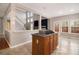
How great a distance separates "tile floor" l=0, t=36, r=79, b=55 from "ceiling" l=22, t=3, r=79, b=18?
56cm

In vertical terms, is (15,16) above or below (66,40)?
above

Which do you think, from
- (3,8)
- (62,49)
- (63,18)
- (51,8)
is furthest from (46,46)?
(3,8)

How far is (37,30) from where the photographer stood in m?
2.21

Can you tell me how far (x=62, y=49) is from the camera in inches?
85.0

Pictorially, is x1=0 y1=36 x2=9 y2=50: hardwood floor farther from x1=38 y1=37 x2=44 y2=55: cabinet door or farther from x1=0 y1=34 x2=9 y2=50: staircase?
x1=38 y1=37 x2=44 y2=55: cabinet door

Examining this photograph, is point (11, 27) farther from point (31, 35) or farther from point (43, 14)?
point (43, 14)

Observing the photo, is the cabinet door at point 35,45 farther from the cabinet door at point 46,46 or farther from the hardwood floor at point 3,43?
the hardwood floor at point 3,43

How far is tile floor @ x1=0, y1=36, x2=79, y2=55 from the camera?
83.9 inches

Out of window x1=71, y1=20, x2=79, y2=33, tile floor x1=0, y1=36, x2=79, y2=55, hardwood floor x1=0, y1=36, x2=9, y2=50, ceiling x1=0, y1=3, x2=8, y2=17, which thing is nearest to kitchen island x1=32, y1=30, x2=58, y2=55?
tile floor x1=0, y1=36, x2=79, y2=55

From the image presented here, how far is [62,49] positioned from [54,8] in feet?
2.88

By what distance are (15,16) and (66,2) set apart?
110cm
